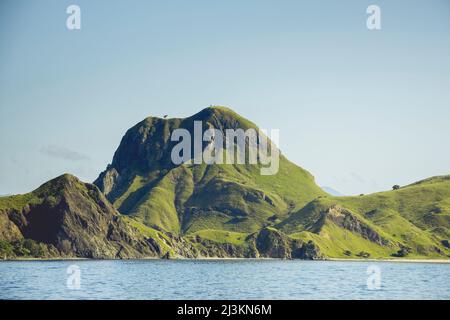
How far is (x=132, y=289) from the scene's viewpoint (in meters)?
Result: 128

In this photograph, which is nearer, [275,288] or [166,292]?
[166,292]

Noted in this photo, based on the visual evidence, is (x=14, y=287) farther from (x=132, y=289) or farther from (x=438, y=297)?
(x=438, y=297)

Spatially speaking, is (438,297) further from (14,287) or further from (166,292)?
(14,287)
